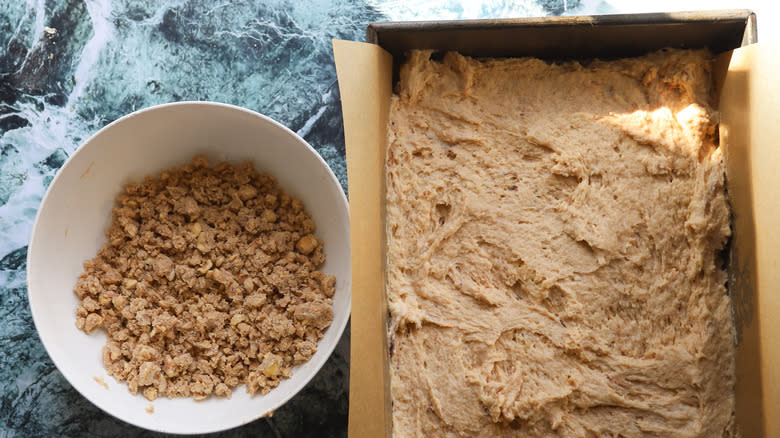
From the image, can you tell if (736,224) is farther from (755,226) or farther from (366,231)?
(366,231)

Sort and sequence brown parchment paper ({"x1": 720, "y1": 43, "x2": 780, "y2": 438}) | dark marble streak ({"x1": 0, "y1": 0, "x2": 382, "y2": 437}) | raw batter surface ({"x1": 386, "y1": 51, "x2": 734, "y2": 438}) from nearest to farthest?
1. brown parchment paper ({"x1": 720, "y1": 43, "x2": 780, "y2": 438})
2. raw batter surface ({"x1": 386, "y1": 51, "x2": 734, "y2": 438})
3. dark marble streak ({"x1": 0, "y1": 0, "x2": 382, "y2": 437})

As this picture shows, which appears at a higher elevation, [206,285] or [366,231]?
[366,231]

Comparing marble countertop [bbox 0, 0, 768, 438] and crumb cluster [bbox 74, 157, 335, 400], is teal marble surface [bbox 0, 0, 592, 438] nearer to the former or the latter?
marble countertop [bbox 0, 0, 768, 438]

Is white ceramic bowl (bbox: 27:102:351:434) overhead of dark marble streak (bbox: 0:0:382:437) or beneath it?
beneath

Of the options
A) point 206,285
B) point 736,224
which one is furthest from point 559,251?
point 206,285

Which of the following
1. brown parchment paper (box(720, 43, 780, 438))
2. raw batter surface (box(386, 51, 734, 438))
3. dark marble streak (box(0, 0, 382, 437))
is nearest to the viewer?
brown parchment paper (box(720, 43, 780, 438))

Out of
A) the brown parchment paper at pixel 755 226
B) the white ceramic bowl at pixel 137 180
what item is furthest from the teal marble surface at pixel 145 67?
the brown parchment paper at pixel 755 226

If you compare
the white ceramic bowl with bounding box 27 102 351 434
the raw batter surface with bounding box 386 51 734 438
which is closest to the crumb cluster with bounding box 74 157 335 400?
the white ceramic bowl with bounding box 27 102 351 434
